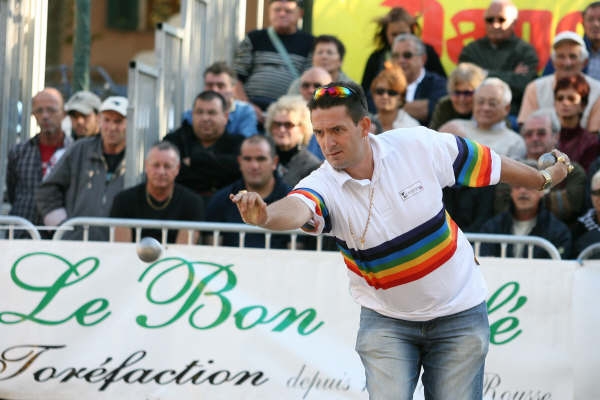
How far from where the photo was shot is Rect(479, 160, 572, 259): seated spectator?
28.6 feet

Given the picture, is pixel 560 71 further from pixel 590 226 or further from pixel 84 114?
pixel 84 114

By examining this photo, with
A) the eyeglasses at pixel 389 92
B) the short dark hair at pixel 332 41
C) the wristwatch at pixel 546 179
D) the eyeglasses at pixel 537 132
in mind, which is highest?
the short dark hair at pixel 332 41

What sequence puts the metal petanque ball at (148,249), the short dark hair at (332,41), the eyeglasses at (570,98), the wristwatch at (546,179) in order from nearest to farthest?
1. the wristwatch at (546,179)
2. the metal petanque ball at (148,249)
3. the eyeglasses at (570,98)
4. the short dark hair at (332,41)

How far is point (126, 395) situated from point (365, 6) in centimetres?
570

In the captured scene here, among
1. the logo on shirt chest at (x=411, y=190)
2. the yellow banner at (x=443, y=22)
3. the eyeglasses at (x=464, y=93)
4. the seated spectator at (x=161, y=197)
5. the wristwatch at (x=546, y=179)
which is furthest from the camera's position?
the yellow banner at (x=443, y=22)

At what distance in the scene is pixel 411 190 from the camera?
5641mm

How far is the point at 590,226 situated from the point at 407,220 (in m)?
3.54

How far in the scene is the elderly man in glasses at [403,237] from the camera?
18.3 ft

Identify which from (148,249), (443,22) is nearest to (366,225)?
(148,249)

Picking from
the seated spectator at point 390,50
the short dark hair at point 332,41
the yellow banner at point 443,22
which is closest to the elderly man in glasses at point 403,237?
the short dark hair at point 332,41

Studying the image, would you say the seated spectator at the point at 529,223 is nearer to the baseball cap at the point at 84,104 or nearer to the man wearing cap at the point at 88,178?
the man wearing cap at the point at 88,178

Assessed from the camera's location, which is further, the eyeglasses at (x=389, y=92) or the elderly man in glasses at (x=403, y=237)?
the eyeglasses at (x=389, y=92)

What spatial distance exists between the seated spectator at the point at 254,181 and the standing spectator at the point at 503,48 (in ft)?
9.39

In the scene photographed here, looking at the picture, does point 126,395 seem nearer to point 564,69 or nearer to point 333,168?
point 333,168
